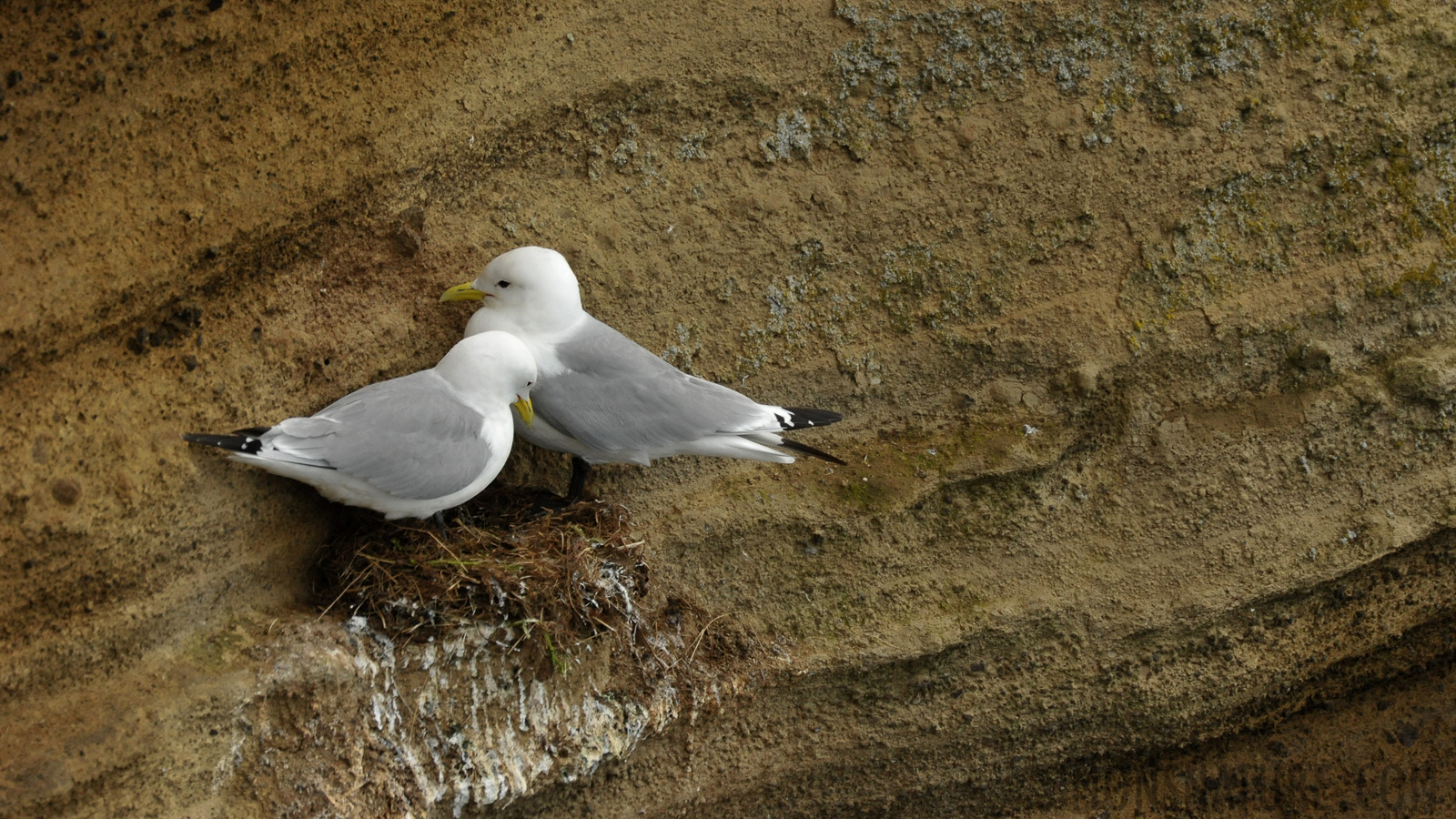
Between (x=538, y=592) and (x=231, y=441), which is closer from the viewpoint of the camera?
(x=231, y=441)

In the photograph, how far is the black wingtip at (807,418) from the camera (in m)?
3.32

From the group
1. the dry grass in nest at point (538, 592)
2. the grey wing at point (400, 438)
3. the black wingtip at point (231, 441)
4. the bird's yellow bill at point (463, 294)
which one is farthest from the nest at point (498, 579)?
the bird's yellow bill at point (463, 294)

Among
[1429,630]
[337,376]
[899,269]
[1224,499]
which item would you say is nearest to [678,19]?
[899,269]

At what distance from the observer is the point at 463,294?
327 cm

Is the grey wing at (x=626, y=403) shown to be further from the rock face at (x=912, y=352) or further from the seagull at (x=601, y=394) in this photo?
the rock face at (x=912, y=352)

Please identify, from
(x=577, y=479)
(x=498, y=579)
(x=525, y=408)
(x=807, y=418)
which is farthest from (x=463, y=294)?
(x=807, y=418)

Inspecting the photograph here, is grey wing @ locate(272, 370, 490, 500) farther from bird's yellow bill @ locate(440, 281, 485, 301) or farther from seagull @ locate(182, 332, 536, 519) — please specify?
bird's yellow bill @ locate(440, 281, 485, 301)

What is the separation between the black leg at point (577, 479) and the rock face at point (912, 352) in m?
0.12

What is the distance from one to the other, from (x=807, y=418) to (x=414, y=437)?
42.7 inches

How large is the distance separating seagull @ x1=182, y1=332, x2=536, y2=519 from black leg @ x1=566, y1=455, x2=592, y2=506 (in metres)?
0.30

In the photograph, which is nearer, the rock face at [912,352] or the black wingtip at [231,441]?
the black wingtip at [231,441]

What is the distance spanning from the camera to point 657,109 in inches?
144

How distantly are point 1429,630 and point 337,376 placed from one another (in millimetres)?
3801

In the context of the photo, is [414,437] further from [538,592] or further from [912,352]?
[912,352]
